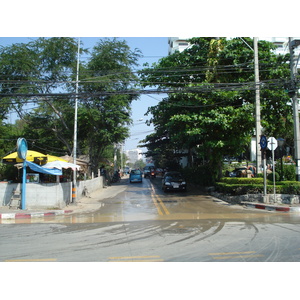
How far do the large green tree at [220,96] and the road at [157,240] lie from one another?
7.93 meters

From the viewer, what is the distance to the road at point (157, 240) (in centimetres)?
624

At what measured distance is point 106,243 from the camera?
24.7ft

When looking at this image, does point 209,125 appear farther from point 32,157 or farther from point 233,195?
point 32,157

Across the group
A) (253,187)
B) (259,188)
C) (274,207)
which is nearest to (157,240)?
(274,207)

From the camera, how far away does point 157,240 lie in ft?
25.4

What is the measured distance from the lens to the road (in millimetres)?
6238

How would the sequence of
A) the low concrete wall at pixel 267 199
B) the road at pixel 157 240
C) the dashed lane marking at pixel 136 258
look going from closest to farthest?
the dashed lane marking at pixel 136 258 < the road at pixel 157 240 < the low concrete wall at pixel 267 199

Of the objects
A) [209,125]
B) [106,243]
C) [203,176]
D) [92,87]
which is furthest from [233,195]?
[92,87]

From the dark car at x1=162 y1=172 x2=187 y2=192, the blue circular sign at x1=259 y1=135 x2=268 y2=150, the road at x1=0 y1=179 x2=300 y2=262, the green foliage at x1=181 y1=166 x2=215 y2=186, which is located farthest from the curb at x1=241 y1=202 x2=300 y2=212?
the dark car at x1=162 y1=172 x2=187 y2=192

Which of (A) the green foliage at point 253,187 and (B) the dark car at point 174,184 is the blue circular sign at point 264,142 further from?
(B) the dark car at point 174,184

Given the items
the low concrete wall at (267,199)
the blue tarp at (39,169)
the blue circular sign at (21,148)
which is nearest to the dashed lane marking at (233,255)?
the low concrete wall at (267,199)

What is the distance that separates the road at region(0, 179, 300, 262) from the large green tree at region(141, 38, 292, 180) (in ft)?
26.0

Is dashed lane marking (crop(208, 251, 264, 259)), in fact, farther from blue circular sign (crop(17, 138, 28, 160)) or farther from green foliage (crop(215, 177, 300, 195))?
blue circular sign (crop(17, 138, 28, 160))

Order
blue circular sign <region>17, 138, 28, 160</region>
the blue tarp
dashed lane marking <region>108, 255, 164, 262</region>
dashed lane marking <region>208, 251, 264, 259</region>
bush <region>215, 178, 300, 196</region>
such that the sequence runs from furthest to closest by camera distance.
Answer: bush <region>215, 178, 300, 196</region>, the blue tarp, blue circular sign <region>17, 138, 28, 160</region>, dashed lane marking <region>208, 251, 264, 259</region>, dashed lane marking <region>108, 255, 164, 262</region>
